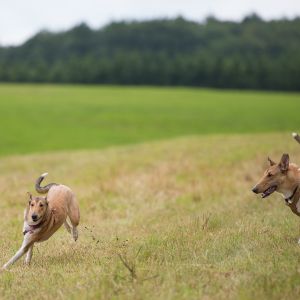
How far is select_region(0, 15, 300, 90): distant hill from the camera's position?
11050 cm

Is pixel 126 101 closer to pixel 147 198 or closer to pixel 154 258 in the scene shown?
pixel 147 198

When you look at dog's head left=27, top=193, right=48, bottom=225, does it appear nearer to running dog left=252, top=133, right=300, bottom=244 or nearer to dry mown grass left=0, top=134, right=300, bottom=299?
dry mown grass left=0, top=134, right=300, bottom=299

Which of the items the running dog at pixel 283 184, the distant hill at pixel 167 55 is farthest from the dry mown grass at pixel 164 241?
the distant hill at pixel 167 55

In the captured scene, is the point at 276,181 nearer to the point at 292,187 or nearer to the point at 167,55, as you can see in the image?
the point at 292,187

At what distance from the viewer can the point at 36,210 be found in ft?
28.5

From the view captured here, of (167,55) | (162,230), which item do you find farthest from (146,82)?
(162,230)

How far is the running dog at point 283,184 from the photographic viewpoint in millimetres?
8805

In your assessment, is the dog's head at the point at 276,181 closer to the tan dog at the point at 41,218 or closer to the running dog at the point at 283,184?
the running dog at the point at 283,184

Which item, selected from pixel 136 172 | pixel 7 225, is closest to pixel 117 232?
pixel 7 225

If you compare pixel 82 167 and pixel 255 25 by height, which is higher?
pixel 255 25

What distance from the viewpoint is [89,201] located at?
50.0 ft

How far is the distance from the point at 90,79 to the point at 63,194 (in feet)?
364

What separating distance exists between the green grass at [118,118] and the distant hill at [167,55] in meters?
33.6

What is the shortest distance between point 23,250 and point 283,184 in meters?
4.15
